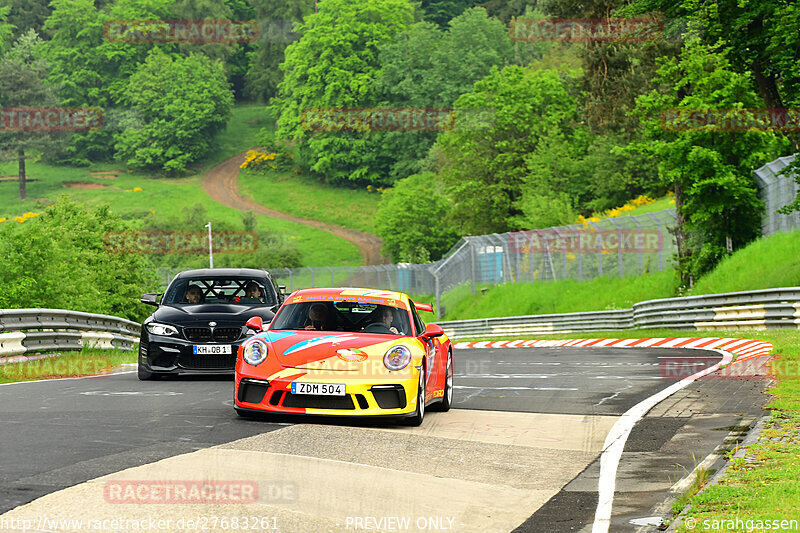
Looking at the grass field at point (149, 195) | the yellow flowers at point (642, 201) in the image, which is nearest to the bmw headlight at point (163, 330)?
the yellow flowers at point (642, 201)

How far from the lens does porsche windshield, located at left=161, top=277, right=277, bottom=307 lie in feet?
55.9

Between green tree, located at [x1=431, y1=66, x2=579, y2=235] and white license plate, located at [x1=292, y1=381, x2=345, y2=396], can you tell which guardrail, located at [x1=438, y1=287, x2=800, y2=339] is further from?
green tree, located at [x1=431, y1=66, x2=579, y2=235]

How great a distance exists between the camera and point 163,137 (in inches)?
5635

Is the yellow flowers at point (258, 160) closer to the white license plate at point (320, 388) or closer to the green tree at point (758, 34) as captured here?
the green tree at point (758, 34)

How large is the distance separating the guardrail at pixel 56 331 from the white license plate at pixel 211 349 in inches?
161

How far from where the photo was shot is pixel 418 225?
90.7m

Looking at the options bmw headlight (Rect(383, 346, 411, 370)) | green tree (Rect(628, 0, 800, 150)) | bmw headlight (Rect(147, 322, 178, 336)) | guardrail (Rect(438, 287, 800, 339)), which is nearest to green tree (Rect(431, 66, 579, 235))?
guardrail (Rect(438, 287, 800, 339))

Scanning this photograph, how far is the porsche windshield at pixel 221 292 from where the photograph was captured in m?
17.0

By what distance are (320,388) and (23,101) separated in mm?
142685

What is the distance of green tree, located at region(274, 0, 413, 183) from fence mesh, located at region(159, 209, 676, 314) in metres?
70.2

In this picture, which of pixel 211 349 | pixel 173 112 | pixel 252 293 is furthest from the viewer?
pixel 173 112

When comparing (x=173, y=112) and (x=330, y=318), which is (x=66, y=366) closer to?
(x=330, y=318)

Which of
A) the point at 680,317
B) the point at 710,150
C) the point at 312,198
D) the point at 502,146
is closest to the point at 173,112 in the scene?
the point at 312,198

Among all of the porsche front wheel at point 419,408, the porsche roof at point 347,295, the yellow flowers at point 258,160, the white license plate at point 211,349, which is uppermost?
the porsche roof at point 347,295
